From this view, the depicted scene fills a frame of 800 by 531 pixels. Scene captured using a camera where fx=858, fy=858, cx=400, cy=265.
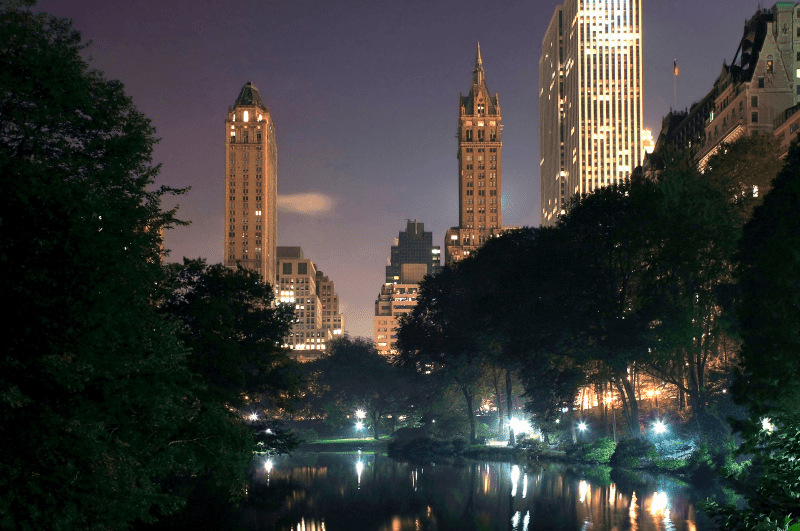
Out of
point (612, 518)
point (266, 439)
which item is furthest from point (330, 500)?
point (612, 518)

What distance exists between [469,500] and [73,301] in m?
30.3

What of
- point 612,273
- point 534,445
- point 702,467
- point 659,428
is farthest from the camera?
point 534,445

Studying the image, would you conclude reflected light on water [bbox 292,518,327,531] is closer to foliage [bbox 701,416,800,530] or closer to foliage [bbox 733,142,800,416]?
foliage [bbox 733,142,800,416]

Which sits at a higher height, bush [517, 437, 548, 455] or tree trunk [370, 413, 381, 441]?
bush [517, 437, 548, 455]

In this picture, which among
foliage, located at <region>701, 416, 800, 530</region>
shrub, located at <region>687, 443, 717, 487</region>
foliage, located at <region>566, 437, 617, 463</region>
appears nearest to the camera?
foliage, located at <region>701, 416, 800, 530</region>

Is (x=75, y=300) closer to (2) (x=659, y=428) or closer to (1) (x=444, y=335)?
(2) (x=659, y=428)

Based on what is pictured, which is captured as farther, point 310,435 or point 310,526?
point 310,435

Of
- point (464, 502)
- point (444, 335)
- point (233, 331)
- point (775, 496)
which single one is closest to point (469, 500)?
point (464, 502)

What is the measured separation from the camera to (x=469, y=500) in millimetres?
46656

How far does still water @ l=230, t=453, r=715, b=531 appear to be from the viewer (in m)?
38.0

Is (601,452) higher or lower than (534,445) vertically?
higher

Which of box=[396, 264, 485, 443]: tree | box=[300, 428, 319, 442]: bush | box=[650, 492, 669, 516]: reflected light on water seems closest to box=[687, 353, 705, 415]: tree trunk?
box=[650, 492, 669, 516]: reflected light on water

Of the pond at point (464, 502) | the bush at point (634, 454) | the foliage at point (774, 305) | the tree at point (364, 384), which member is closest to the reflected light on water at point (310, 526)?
the pond at point (464, 502)

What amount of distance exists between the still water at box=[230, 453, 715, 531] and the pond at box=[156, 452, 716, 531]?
0.16ft
